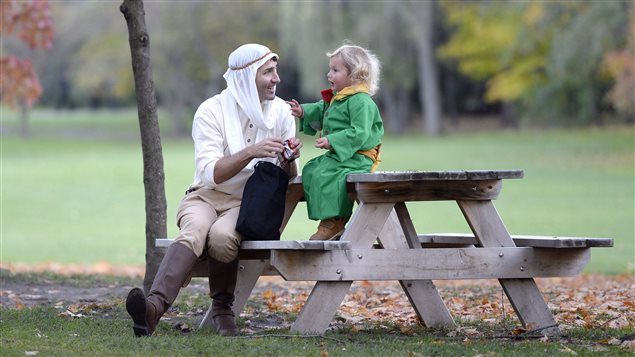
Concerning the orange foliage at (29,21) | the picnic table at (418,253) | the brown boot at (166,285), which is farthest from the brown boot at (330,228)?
the orange foliage at (29,21)

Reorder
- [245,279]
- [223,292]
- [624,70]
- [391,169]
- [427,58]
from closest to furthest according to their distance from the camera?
[223,292]
[245,279]
[391,169]
[624,70]
[427,58]

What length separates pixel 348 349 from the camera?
18.3 ft

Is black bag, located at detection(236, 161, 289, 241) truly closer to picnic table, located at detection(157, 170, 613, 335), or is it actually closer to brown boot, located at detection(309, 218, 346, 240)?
picnic table, located at detection(157, 170, 613, 335)

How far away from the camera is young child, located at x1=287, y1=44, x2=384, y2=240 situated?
605 cm

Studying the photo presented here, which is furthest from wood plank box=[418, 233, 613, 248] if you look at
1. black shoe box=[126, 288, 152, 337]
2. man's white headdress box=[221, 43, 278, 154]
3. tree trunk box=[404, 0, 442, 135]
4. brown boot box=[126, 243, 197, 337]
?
tree trunk box=[404, 0, 442, 135]

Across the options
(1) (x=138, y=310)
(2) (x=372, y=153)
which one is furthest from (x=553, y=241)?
(1) (x=138, y=310)

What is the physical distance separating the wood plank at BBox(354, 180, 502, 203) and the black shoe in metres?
1.27

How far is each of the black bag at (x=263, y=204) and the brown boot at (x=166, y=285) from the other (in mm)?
331

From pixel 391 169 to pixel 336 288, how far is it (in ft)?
85.1

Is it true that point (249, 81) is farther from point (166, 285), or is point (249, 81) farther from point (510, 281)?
point (510, 281)

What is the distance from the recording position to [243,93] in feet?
20.8

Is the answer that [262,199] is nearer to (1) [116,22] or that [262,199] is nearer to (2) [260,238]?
(2) [260,238]

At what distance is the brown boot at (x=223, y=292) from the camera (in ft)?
Result: 20.5

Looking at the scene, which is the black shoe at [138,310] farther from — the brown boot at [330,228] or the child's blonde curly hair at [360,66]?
the child's blonde curly hair at [360,66]
